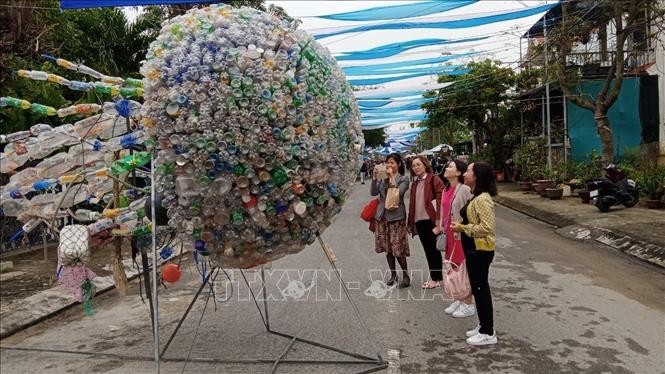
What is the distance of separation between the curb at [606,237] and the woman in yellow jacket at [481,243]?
171 inches

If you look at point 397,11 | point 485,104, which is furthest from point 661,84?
point 397,11

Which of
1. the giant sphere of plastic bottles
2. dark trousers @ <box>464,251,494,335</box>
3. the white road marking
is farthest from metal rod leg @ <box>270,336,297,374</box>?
dark trousers @ <box>464,251,494,335</box>

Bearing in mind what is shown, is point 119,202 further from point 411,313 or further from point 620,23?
point 620,23

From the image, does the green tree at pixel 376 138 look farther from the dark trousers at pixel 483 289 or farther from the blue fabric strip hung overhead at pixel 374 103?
the dark trousers at pixel 483 289

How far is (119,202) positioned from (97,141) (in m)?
0.47

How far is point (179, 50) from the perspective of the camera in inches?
122

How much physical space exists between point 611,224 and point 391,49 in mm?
5320

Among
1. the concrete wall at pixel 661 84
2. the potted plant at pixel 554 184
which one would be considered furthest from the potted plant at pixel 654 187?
the concrete wall at pixel 661 84

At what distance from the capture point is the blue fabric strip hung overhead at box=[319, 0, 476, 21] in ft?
25.7

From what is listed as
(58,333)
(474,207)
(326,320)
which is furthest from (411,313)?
(58,333)

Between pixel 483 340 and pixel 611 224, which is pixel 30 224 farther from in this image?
pixel 611 224

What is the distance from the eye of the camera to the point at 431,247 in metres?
6.29

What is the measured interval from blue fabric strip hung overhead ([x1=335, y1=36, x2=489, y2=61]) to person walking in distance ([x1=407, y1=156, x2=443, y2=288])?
14.4 ft

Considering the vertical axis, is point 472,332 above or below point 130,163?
below
